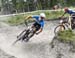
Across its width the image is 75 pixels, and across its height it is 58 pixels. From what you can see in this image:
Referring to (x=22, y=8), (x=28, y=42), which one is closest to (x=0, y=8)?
(x=22, y=8)

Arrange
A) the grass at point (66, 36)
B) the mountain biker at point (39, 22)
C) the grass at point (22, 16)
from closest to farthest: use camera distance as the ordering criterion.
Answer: the grass at point (66, 36) < the mountain biker at point (39, 22) < the grass at point (22, 16)

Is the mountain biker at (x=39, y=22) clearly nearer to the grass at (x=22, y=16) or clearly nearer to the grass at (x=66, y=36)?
the grass at (x=66, y=36)

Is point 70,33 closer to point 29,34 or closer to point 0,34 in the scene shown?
point 29,34

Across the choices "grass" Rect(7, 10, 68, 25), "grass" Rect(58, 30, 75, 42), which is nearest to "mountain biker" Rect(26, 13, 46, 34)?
"grass" Rect(58, 30, 75, 42)

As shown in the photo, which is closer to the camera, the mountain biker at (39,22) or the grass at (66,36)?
the grass at (66,36)

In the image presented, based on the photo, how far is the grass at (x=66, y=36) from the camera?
575 inches

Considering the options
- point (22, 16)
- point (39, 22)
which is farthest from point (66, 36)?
point (22, 16)

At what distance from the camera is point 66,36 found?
49.8 ft

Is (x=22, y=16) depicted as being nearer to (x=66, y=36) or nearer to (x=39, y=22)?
(x=39, y=22)

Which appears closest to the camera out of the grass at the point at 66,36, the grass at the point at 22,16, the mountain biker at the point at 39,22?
the grass at the point at 66,36

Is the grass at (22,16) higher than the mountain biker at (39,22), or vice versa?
the mountain biker at (39,22)

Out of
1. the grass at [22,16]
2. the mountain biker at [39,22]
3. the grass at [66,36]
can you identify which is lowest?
the grass at [22,16]

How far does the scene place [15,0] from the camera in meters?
44.5

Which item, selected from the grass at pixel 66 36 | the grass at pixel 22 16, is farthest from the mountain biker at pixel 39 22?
the grass at pixel 22 16
